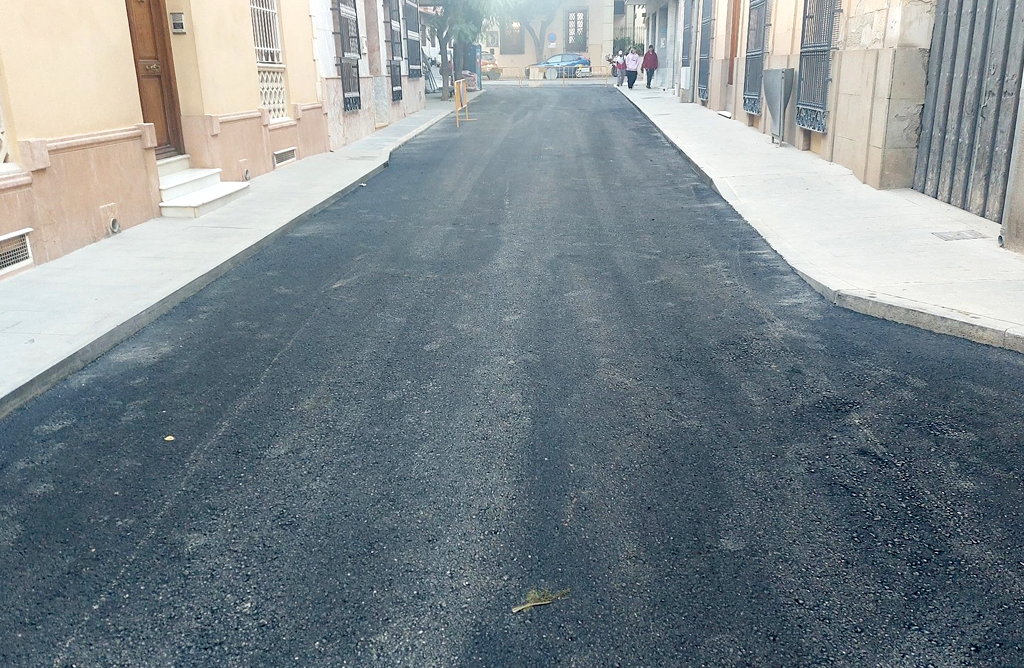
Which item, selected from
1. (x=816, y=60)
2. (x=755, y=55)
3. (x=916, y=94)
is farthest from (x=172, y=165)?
(x=755, y=55)

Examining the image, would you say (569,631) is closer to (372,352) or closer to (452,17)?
(372,352)

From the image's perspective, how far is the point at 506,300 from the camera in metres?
6.69

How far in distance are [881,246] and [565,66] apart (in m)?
52.7

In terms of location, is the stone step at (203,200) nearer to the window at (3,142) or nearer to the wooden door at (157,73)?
the wooden door at (157,73)

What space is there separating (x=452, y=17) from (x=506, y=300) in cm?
3079

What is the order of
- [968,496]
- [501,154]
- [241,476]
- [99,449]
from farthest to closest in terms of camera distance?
[501,154] < [99,449] < [241,476] < [968,496]

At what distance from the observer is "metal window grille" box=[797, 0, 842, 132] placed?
13.0 meters

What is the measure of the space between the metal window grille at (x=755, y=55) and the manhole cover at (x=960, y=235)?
10380mm

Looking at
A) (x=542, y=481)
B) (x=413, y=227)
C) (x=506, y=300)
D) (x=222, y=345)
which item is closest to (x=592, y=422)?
(x=542, y=481)

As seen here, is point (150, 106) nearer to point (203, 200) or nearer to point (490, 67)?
point (203, 200)

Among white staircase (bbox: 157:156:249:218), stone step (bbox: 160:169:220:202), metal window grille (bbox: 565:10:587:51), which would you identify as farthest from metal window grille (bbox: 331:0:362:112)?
metal window grille (bbox: 565:10:587:51)

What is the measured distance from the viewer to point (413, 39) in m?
28.9

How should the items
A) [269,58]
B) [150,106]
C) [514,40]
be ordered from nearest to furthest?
[150,106], [269,58], [514,40]

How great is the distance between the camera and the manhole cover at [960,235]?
312 inches
